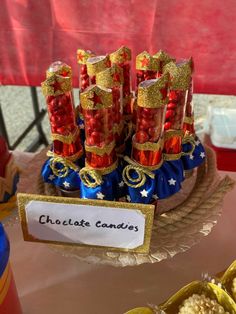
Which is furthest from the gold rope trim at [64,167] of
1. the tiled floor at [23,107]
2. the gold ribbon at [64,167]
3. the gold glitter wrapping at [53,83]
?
the tiled floor at [23,107]

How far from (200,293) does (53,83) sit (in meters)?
0.33

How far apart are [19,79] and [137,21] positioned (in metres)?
0.41

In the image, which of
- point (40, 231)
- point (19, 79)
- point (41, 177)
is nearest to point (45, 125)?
point (19, 79)

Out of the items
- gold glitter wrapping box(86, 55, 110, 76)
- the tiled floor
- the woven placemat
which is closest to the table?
the woven placemat

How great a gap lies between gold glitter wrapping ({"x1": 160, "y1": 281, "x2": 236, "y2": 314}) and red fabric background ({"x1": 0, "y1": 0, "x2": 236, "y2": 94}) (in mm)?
786

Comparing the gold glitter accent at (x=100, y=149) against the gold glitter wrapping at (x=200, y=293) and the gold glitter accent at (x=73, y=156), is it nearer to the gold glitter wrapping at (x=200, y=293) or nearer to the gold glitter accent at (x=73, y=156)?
the gold glitter accent at (x=73, y=156)

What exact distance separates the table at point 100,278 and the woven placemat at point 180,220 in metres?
0.09

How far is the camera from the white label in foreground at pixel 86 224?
1.71ft

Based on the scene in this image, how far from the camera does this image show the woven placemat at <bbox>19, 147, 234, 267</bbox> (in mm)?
547

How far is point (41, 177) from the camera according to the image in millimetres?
661

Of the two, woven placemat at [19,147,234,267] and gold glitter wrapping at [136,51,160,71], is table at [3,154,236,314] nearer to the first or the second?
woven placemat at [19,147,234,267]

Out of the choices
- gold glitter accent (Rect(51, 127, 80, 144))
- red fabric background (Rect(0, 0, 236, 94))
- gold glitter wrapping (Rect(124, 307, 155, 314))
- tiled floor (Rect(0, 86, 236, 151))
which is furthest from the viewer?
tiled floor (Rect(0, 86, 236, 151))

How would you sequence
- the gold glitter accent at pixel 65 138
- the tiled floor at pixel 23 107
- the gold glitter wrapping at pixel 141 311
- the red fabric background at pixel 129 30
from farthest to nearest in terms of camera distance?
the tiled floor at pixel 23 107
the red fabric background at pixel 129 30
the gold glitter accent at pixel 65 138
the gold glitter wrapping at pixel 141 311

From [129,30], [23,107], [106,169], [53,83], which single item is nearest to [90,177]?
[106,169]
